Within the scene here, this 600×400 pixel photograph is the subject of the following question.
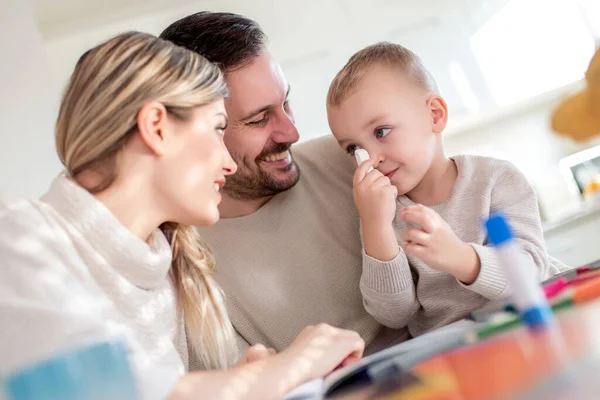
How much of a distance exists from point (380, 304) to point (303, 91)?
2120 millimetres

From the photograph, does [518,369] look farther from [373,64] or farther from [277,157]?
[277,157]

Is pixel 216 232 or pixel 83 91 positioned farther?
pixel 216 232

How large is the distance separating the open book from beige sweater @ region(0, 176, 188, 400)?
0.16 meters

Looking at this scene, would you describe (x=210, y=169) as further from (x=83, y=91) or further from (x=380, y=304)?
(x=380, y=304)

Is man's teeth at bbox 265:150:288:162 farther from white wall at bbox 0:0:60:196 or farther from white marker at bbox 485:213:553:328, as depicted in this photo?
white wall at bbox 0:0:60:196

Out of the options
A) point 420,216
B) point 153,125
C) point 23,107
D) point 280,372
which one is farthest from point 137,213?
point 23,107

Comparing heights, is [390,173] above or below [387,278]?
above

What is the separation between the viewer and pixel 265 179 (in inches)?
54.1

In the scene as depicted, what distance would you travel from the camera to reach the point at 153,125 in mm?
920

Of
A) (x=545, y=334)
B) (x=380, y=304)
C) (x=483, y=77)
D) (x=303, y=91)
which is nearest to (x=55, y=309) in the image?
(x=545, y=334)

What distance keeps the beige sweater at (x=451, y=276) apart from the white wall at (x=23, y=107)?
5.87 ft

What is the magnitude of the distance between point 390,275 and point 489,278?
0.59 ft

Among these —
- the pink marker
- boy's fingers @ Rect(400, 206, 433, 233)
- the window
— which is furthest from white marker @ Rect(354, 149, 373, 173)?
the window

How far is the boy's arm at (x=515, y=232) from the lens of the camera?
3.31ft
